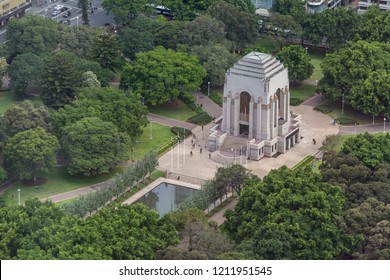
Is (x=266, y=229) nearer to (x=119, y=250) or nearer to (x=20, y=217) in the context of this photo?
(x=119, y=250)

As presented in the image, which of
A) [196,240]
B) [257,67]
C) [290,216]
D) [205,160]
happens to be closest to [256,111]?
[257,67]

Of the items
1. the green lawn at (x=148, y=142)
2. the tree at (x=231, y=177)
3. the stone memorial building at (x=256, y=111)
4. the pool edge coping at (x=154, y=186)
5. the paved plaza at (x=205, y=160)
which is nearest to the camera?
the tree at (x=231, y=177)

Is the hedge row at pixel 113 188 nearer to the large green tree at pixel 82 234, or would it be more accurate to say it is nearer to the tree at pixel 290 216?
the large green tree at pixel 82 234

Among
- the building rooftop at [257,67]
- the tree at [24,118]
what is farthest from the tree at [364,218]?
the tree at [24,118]

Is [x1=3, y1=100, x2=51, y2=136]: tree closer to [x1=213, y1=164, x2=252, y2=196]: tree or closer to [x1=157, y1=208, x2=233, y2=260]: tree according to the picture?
[x1=213, y1=164, x2=252, y2=196]: tree

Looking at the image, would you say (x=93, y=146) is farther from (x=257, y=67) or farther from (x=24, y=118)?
(x=257, y=67)

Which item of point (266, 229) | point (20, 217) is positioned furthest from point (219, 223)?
point (20, 217)
